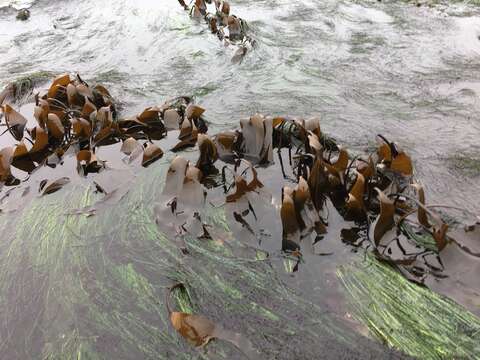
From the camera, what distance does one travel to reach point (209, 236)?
2.30 m

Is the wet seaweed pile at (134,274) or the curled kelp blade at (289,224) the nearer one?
the wet seaweed pile at (134,274)

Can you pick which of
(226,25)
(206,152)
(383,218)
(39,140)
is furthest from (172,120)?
(226,25)

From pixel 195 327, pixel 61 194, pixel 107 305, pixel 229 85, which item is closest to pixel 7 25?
pixel 229 85

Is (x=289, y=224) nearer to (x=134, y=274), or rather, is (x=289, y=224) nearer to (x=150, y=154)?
(x=134, y=274)

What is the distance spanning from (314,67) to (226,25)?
6.69ft

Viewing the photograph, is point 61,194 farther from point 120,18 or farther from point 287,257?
point 120,18

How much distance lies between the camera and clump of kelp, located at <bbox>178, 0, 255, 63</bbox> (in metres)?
5.00

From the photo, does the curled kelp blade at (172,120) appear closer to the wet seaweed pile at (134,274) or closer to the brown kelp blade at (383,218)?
the wet seaweed pile at (134,274)

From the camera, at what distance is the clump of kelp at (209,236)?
6.20ft

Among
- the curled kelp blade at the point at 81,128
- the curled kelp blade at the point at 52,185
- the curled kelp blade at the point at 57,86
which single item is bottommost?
the curled kelp blade at the point at 52,185

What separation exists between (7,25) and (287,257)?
23.0 ft

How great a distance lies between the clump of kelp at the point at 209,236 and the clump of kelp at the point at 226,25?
7.39 feet

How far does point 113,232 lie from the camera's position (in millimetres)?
2416

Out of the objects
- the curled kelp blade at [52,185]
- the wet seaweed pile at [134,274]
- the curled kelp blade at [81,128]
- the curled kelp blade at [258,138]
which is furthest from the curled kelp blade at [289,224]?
the curled kelp blade at [81,128]
